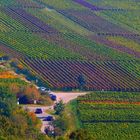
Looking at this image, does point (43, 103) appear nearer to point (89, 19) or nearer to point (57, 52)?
point (57, 52)

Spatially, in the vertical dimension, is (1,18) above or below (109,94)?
above

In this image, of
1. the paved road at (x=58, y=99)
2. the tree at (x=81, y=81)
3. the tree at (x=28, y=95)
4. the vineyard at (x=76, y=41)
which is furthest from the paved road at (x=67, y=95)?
the tree at (x=28, y=95)

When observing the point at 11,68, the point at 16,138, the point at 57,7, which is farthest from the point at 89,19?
the point at 16,138

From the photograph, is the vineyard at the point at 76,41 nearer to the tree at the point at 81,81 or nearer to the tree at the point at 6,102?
the tree at the point at 81,81

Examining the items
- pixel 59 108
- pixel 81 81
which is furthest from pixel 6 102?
pixel 81 81

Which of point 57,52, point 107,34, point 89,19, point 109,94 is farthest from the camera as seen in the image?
point 89,19

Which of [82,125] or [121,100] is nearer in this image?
[82,125]
